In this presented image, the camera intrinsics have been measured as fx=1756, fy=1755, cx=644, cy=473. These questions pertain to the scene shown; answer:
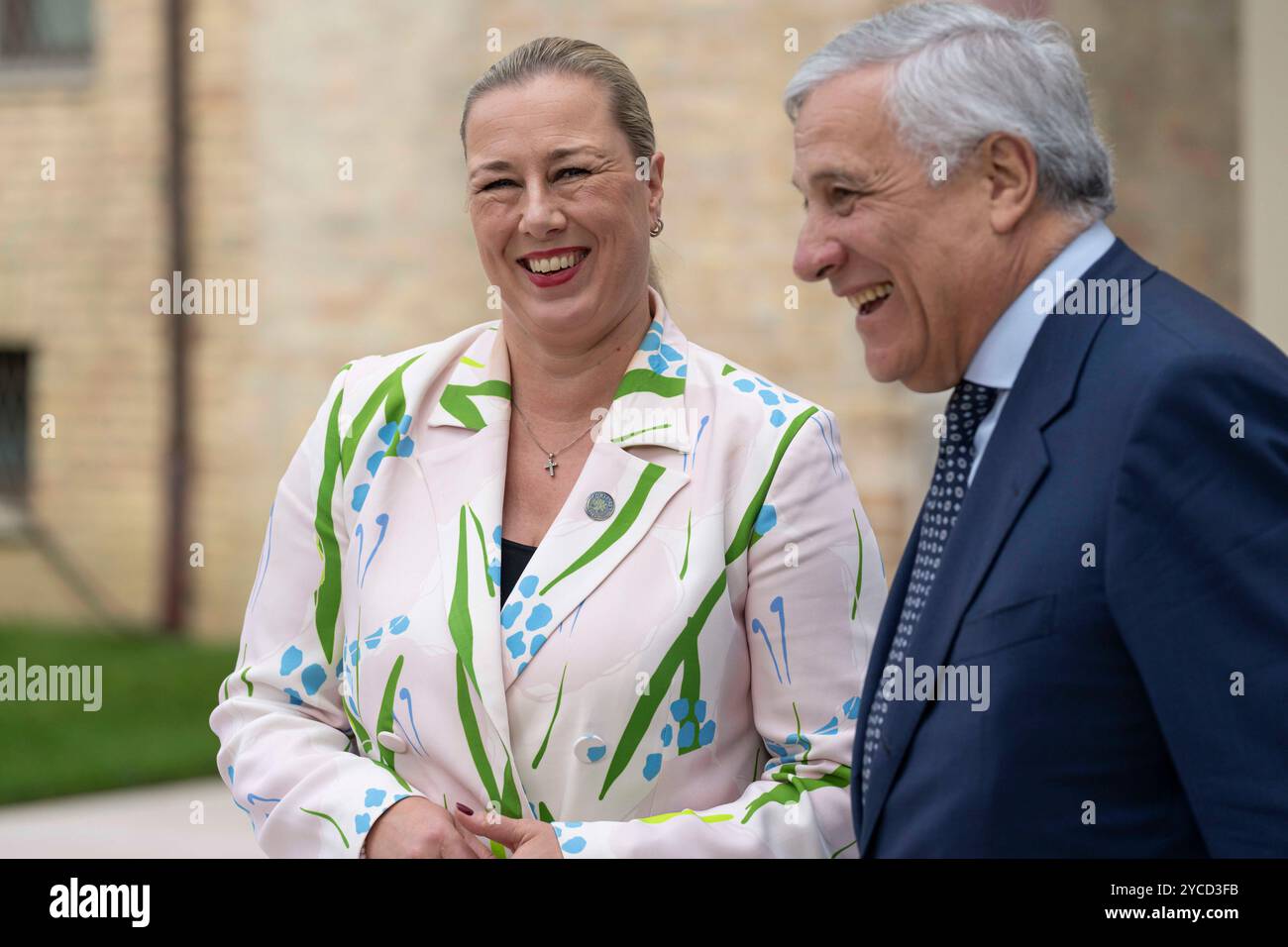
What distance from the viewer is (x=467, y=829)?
254 cm

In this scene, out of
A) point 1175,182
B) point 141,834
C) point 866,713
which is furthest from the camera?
point 1175,182

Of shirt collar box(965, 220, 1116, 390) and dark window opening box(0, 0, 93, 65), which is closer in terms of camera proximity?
shirt collar box(965, 220, 1116, 390)

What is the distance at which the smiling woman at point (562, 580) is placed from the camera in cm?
259

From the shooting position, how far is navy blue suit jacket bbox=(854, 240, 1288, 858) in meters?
1.86

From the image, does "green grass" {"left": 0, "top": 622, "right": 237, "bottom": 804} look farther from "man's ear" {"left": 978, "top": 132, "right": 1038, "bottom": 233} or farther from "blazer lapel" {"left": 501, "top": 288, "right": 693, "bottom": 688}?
"man's ear" {"left": 978, "top": 132, "right": 1038, "bottom": 233}

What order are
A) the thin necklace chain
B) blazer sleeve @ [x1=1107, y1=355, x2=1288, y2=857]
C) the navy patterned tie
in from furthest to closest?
the thin necklace chain, the navy patterned tie, blazer sleeve @ [x1=1107, y1=355, x2=1288, y2=857]

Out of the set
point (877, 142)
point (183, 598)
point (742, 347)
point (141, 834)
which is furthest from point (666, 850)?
point (183, 598)

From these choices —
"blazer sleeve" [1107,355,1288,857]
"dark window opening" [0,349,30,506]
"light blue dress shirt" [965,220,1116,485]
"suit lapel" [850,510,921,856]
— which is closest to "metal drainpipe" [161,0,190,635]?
"dark window opening" [0,349,30,506]

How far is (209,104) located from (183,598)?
10.2 ft

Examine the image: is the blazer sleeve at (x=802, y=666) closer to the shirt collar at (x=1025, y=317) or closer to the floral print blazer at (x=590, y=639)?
the floral print blazer at (x=590, y=639)

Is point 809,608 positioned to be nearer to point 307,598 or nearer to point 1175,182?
point 307,598

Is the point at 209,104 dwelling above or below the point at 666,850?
above

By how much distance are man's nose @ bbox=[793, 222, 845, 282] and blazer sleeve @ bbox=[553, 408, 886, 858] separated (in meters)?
0.41

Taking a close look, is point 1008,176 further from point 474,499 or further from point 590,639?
point 474,499
